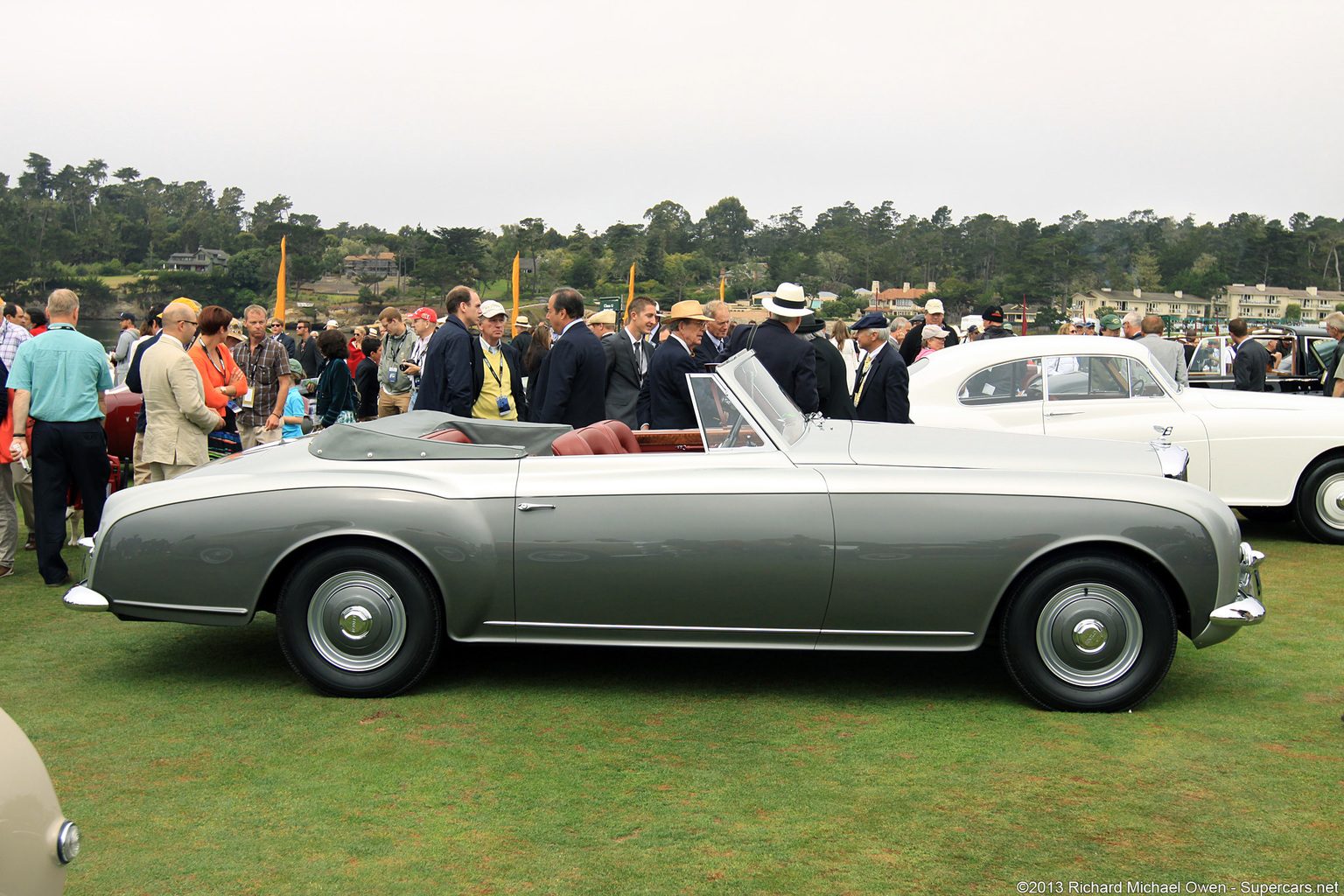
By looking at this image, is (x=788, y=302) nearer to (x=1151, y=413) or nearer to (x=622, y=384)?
(x=622, y=384)

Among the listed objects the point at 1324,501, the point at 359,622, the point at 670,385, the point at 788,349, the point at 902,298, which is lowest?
the point at 359,622

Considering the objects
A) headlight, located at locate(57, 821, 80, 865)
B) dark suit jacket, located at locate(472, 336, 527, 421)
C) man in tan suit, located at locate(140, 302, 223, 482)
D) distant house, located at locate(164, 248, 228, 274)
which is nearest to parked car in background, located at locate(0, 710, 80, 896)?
headlight, located at locate(57, 821, 80, 865)

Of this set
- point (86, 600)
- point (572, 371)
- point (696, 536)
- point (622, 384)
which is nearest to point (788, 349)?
point (572, 371)

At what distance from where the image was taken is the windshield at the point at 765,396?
14.9 ft

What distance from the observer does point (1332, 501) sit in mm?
7758

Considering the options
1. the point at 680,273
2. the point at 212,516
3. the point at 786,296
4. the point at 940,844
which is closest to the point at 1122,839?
the point at 940,844

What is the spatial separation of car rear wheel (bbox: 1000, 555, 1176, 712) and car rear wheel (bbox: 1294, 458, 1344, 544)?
4615 mm

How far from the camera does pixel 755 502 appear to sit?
13.7 feet

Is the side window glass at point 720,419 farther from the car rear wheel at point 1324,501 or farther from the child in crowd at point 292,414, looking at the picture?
the car rear wheel at point 1324,501

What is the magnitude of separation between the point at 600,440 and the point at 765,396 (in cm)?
82

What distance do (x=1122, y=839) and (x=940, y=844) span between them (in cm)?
58

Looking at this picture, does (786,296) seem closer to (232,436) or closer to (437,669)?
(437,669)

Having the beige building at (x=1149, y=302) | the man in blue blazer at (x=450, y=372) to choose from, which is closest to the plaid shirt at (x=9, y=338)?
the man in blue blazer at (x=450, y=372)

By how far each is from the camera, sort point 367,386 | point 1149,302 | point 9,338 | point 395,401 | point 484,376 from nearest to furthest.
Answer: point 484,376 < point 9,338 < point 395,401 < point 367,386 < point 1149,302
